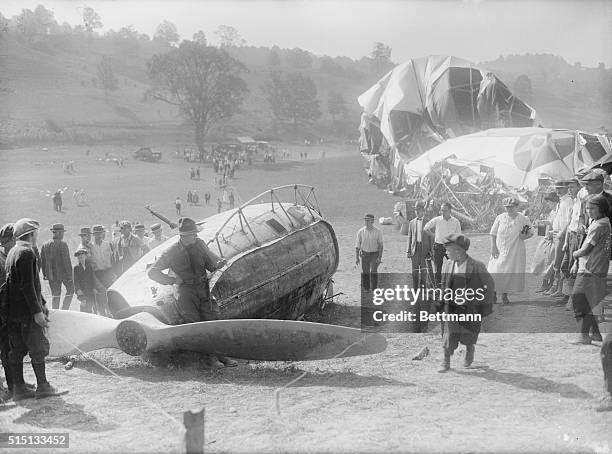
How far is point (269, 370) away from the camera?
7.88 meters

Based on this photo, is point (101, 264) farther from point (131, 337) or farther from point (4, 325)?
point (4, 325)

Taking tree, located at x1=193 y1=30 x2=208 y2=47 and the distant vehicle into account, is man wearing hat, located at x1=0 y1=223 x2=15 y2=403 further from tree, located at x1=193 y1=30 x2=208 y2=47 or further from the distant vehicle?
tree, located at x1=193 y1=30 x2=208 y2=47

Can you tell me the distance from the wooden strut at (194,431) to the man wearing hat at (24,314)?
123 inches

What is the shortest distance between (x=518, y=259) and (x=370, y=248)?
286 centimetres

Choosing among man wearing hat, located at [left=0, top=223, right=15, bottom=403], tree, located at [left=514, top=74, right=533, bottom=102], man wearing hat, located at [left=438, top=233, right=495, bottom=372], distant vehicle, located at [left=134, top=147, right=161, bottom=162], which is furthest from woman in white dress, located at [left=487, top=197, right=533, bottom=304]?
tree, located at [left=514, top=74, right=533, bottom=102]

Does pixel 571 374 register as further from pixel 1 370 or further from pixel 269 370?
pixel 1 370

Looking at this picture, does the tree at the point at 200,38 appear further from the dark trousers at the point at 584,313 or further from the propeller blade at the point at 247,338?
the dark trousers at the point at 584,313

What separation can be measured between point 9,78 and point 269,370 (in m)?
60.7

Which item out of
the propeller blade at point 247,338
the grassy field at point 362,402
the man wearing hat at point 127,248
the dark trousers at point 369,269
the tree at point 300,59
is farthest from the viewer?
the tree at point 300,59

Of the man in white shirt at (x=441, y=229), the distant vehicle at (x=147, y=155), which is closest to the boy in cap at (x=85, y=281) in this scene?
the man in white shirt at (x=441, y=229)

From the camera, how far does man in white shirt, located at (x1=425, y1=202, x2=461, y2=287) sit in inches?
404

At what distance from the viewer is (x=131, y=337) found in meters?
7.59

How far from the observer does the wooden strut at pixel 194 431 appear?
4430mm

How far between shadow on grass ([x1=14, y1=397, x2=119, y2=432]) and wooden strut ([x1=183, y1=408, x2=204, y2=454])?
190cm
